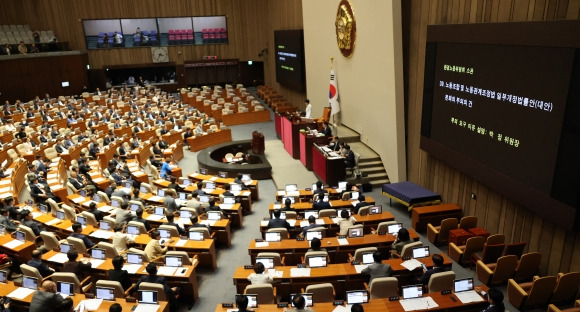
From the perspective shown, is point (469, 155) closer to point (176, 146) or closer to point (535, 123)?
point (535, 123)

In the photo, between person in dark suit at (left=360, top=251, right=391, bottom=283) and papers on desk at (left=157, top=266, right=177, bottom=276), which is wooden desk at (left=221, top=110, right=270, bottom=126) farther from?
person in dark suit at (left=360, top=251, right=391, bottom=283)

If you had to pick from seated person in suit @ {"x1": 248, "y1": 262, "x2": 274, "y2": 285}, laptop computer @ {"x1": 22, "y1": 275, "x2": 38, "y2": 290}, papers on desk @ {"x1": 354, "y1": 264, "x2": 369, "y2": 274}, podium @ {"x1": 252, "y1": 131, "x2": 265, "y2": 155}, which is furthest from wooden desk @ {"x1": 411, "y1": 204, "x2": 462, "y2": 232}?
laptop computer @ {"x1": 22, "y1": 275, "x2": 38, "y2": 290}

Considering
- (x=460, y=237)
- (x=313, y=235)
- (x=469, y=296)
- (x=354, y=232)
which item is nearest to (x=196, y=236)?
(x=313, y=235)

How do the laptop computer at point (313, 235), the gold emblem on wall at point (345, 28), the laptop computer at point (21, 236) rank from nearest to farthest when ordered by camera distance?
the laptop computer at point (313, 235) → the laptop computer at point (21, 236) → the gold emblem on wall at point (345, 28)

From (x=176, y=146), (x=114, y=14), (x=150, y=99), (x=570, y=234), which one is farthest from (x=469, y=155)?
(x=114, y=14)

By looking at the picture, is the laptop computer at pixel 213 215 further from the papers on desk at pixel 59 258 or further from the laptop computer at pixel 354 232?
the laptop computer at pixel 354 232

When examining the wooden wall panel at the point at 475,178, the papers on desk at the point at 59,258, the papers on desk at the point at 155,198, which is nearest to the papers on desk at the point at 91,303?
the papers on desk at the point at 59,258

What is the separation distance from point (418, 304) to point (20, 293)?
636 cm

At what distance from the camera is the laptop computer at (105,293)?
6875mm

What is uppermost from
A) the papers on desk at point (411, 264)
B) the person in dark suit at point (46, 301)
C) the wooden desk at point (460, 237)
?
the person in dark suit at point (46, 301)

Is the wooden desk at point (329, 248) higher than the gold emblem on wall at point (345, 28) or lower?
lower

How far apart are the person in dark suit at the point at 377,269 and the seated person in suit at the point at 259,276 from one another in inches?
62.1

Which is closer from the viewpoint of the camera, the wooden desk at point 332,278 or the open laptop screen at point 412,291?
the open laptop screen at point 412,291

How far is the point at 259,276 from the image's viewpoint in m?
7.11
